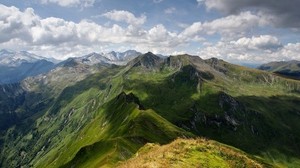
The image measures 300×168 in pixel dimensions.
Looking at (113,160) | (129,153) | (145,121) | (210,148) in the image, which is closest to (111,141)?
(129,153)

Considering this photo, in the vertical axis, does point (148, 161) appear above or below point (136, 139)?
above

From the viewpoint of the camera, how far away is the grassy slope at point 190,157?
1387 inches

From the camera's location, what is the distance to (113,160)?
98.1 m

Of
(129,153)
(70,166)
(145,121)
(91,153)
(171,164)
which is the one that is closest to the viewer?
(171,164)

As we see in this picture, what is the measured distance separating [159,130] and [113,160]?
336 ft

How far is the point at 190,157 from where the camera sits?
38.5 m


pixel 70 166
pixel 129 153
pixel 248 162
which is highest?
pixel 248 162

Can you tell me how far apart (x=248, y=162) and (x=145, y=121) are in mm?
157828

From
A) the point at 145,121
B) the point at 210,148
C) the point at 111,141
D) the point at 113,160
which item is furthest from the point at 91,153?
the point at 210,148

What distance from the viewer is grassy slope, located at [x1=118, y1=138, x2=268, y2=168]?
116ft

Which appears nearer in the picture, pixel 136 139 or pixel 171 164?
pixel 171 164

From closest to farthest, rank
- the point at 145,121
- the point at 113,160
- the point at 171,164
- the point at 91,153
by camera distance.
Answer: the point at 171,164 → the point at 113,160 → the point at 91,153 → the point at 145,121

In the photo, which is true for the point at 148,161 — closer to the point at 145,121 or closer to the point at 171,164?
the point at 171,164

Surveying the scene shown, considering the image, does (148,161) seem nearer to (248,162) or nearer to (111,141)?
(248,162)
